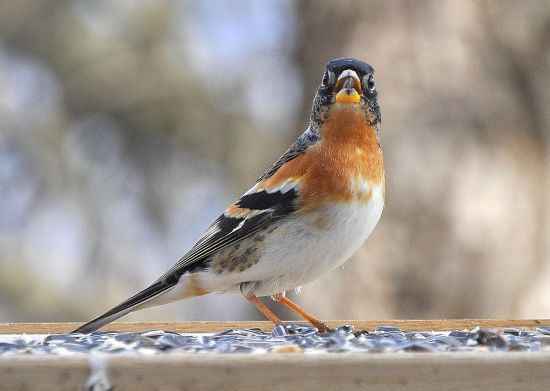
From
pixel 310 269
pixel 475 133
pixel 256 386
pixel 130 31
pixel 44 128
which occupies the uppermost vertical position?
pixel 130 31

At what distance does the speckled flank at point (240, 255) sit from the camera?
183 inches

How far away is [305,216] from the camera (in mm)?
4543

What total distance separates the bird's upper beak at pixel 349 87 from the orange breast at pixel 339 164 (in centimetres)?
8

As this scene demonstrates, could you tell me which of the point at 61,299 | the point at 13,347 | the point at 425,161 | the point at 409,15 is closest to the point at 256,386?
the point at 13,347

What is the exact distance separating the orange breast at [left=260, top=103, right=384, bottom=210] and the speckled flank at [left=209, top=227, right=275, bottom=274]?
27cm

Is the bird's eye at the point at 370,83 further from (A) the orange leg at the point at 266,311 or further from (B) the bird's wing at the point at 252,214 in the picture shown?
(A) the orange leg at the point at 266,311

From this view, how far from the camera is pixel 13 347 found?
11.5ft

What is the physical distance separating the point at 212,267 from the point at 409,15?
3.98m

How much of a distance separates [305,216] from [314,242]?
125 mm

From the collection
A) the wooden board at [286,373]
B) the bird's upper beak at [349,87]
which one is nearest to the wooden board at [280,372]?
the wooden board at [286,373]

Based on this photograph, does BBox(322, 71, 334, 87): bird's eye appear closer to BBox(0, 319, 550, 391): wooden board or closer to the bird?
the bird

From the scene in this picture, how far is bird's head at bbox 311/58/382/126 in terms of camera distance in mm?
4684

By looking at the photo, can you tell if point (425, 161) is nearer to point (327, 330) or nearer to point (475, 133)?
point (475, 133)

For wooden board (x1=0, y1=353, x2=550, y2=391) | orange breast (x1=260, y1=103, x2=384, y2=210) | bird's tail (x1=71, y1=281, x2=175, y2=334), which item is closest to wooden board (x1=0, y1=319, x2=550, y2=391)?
wooden board (x1=0, y1=353, x2=550, y2=391)
